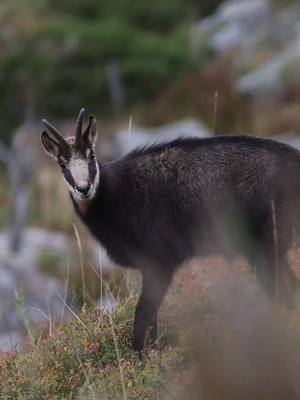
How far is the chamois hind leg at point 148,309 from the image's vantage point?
A: 7109 mm

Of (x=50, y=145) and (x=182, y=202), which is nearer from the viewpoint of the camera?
(x=182, y=202)

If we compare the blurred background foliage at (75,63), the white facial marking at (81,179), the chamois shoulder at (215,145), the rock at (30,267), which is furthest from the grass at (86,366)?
the blurred background foliage at (75,63)

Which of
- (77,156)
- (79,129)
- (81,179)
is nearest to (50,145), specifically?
(77,156)

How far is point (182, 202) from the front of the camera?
292 inches

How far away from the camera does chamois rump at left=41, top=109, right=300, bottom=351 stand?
7121 millimetres

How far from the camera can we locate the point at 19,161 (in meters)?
26.6

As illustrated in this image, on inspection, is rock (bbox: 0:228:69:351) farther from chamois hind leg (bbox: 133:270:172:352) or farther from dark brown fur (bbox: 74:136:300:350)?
chamois hind leg (bbox: 133:270:172:352)

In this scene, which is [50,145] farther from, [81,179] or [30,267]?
[30,267]

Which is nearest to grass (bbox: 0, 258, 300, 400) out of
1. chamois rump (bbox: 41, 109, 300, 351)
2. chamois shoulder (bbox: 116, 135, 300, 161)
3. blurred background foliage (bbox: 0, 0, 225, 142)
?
chamois rump (bbox: 41, 109, 300, 351)

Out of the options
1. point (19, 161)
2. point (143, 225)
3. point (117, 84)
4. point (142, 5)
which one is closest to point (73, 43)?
point (117, 84)

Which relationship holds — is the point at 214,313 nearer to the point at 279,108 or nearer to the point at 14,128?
the point at 279,108

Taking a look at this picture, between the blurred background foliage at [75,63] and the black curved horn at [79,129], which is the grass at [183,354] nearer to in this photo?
the black curved horn at [79,129]

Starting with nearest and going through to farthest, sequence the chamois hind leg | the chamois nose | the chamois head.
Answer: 1. the chamois hind leg
2. the chamois nose
3. the chamois head

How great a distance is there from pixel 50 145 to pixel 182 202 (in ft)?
3.58
